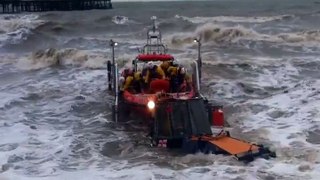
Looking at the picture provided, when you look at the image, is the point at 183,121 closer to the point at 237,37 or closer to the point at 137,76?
the point at 137,76

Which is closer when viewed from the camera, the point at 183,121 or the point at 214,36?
the point at 183,121

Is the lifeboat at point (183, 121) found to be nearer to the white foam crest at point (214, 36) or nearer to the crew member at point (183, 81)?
the crew member at point (183, 81)

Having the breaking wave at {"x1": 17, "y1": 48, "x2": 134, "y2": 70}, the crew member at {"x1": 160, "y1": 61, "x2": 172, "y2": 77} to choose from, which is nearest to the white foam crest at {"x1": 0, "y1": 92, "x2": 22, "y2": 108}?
the crew member at {"x1": 160, "y1": 61, "x2": 172, "y2": 77}

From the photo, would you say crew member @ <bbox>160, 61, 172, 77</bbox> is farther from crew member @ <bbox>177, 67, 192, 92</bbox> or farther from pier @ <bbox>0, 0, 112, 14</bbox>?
pier @ <bbox>0, 0, 112, 14</bbox>

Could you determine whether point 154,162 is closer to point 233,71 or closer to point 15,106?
point 15,106

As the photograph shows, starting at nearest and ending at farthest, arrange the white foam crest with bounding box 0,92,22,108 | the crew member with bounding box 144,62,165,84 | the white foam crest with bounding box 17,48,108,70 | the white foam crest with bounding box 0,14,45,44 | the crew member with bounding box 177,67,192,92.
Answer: the crew member with bounding box 177,67,192,92, the crew member with bounding box 144,62,165,84, the white foam crest with bounding box 0,92,22,108, the white foam crest with bounding box 17,48,108,70, the white foam crest with bounding box 0,14,45,44

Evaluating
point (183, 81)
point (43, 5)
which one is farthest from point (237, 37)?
point (43, 5)

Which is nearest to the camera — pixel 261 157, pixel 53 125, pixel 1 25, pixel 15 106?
pixel 261 157

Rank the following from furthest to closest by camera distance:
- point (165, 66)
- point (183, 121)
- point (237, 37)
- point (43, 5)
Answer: point (43, 5)
point (237, 37)
point (165, 66)
point (183, 121)

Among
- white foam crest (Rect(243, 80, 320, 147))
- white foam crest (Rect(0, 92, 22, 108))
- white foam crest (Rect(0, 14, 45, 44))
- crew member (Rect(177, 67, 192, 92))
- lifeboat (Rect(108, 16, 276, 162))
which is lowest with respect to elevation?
white foam crest (Rect(0, 14, 45, 44))

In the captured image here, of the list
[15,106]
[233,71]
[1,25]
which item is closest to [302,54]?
[233,71]

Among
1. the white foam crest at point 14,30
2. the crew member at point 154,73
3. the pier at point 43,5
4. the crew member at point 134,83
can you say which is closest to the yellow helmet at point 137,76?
the crew member at point 134,83
